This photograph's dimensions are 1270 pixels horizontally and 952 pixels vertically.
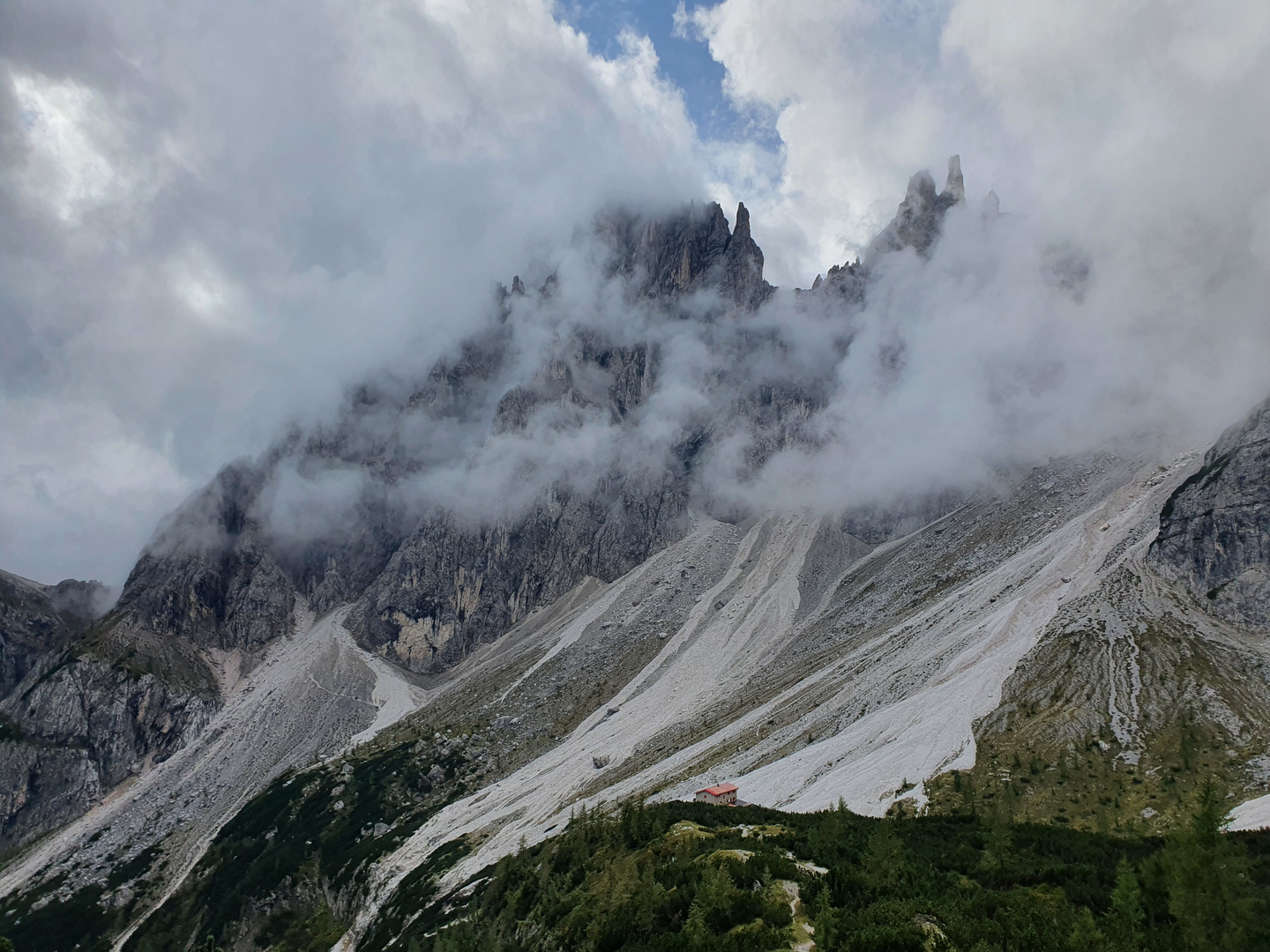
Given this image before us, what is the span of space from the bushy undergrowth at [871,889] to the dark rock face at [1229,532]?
56.2 metres

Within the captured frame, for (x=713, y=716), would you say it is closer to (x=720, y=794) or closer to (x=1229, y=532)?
(x=720, y=794)

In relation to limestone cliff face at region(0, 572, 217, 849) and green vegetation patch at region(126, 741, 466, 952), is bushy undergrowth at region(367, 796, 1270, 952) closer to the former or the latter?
green vegetation patch at region(126, 741, 466, 952)

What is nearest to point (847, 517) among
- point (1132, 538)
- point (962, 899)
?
point (1132, 538)

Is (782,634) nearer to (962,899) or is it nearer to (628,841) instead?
(628,841)

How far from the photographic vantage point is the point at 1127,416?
6447 inches

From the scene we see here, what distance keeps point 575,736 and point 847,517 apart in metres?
101

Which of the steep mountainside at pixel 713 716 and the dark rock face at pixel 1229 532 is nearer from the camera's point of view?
the steep mountainside at pixel 713 716

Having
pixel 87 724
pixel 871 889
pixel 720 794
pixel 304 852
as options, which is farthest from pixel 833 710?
pixel 87 724

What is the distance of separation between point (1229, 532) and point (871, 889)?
93.2 m

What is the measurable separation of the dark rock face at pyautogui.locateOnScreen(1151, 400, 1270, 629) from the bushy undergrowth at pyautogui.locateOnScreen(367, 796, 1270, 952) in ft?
184

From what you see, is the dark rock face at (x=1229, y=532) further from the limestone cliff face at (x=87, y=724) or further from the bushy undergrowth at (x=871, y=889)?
the limestone cliff face at (x=87, y=724)

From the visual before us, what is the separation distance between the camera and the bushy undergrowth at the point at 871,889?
92.4ft

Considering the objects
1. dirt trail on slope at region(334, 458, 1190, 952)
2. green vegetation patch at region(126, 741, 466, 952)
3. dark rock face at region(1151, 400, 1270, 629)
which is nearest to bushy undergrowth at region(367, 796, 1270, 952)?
dirt trail on slope at region(334, 458, 1190, 952)

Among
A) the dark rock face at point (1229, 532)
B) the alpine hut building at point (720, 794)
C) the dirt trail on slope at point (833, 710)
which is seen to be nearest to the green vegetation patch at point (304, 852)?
the dirt trail on slope at point (833, 710)
